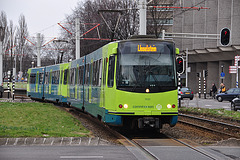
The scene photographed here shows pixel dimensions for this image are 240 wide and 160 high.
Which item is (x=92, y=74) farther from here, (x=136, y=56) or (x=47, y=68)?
(x=47, y=68)

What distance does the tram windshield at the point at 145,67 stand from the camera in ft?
45.5

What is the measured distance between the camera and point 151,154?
1007 centimetres

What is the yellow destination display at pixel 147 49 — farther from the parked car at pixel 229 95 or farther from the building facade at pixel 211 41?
the building facade at pixel 211 41

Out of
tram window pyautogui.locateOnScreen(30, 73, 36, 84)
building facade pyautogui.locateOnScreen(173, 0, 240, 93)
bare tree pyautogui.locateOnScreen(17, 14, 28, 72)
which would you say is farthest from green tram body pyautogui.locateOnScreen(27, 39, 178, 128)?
bare tree pyautogui.locateOnScreen(17, 14, 28, 72)

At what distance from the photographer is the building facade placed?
57.6 m

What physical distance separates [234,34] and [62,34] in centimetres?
2254

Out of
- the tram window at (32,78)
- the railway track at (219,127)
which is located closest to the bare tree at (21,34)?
the tram window at (32,78)

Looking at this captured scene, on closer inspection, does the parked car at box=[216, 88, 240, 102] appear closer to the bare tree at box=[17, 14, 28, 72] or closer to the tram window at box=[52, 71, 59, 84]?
the tram window at box=[52, 71, 59, 84]

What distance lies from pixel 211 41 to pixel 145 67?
165 feet

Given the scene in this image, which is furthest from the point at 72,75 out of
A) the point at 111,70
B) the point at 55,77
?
the point at 111,70

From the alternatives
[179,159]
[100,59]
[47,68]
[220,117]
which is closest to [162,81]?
[100,59]

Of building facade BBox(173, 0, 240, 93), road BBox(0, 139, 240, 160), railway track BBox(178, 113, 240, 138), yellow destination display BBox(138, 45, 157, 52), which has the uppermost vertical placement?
building facade BBox(173, 0, 240, 93)

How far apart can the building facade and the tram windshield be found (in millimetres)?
41752

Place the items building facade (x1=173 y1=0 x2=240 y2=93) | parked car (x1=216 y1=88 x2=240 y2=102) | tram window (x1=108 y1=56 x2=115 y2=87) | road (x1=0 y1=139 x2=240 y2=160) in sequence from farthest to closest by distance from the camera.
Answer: building facade (x1=173 y1=0 x2=240 y2=93), parked car (x1=216 y1=88 x2=240 y2=102), tram window (x1=108 y1=56 x2=115 y2=87), road (x1=0 y1=139 x2=240 y2=160)
